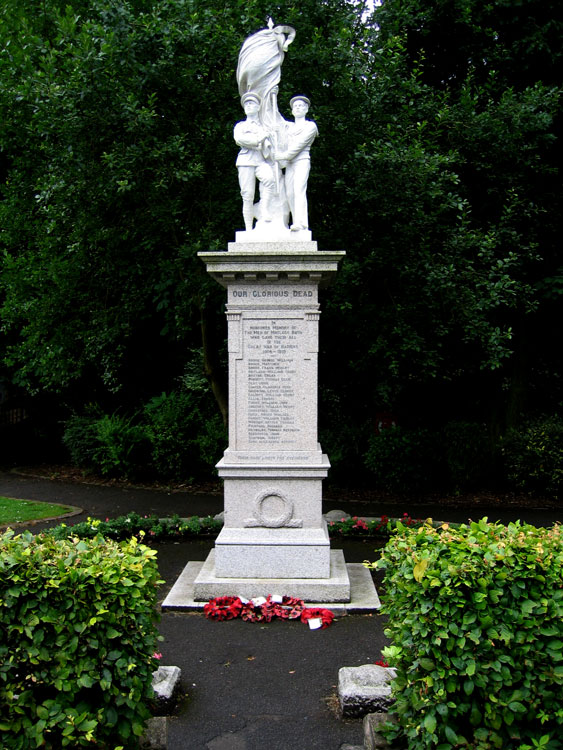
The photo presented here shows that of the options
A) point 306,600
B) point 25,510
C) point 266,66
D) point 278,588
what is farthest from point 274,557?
point 25,510

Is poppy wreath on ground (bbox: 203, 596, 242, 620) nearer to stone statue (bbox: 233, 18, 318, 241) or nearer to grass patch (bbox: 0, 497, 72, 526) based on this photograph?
stone statue (bbox: 233, 18, 318, 241)

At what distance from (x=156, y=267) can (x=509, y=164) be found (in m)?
5.94

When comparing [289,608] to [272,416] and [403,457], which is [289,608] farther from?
[403,457]

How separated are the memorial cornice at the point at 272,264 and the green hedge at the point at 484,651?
3429mm

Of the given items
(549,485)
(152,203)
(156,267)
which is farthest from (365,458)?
(152,203)

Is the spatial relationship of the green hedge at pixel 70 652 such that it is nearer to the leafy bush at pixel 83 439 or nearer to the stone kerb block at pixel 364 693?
the stone kerb block at pixel 364 693

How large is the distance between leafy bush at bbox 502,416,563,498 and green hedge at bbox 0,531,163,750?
9.85 metres

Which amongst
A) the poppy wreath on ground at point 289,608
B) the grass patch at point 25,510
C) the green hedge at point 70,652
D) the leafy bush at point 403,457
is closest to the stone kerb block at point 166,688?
the green hedge at point 70,652

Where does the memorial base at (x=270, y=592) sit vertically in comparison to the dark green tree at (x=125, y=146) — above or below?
below

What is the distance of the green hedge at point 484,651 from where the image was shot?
10.3 ft

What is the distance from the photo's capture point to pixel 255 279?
6.29m

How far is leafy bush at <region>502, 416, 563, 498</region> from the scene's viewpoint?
1169 cm

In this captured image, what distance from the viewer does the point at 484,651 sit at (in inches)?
125

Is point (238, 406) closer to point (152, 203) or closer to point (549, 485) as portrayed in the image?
point (152, 203)
